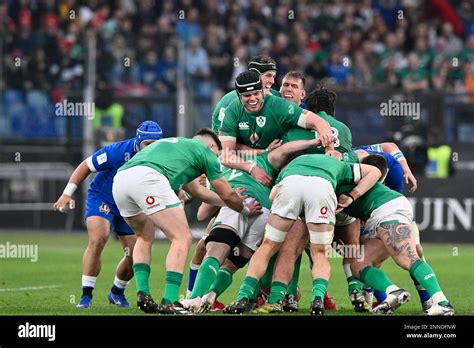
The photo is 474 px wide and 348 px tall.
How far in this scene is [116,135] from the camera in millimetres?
24422

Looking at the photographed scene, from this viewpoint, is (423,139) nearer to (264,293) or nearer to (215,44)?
(215,44)

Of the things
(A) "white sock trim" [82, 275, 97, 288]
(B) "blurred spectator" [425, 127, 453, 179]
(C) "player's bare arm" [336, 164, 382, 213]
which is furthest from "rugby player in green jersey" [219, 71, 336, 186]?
(B) "blurred spectator" [425, 127, 453, 179]

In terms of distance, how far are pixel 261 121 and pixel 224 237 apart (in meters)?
1.45

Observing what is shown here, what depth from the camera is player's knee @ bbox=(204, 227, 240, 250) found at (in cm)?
1264

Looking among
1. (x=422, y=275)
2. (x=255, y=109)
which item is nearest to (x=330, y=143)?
(x=255, y=109)

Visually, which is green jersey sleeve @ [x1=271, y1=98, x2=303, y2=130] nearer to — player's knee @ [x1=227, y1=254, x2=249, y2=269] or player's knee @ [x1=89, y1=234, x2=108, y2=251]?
player's knee @ [x1=227, y1=254, x2=249, y2=269]

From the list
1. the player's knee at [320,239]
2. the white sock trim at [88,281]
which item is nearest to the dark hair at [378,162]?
the player's knee at [320,239]

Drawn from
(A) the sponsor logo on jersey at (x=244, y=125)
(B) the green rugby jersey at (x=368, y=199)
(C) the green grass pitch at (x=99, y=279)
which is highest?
(A) the sponsor logo on jersey at (x=244, y=125)

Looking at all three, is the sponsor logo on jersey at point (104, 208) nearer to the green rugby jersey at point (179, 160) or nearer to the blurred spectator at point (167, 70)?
the green rugby jersey at point (179, 160)

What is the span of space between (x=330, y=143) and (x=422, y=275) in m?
1.78

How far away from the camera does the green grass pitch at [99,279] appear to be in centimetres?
1325

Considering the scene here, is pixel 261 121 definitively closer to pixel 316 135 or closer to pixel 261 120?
pixel 261 120

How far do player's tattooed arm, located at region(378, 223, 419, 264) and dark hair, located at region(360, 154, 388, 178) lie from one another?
2.33 ft

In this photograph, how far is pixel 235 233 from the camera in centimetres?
1275
